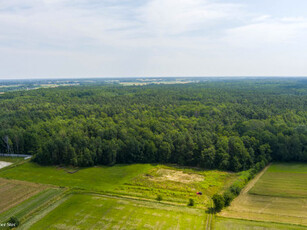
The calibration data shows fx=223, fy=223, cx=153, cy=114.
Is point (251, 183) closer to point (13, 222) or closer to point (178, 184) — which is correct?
point (178, 184)

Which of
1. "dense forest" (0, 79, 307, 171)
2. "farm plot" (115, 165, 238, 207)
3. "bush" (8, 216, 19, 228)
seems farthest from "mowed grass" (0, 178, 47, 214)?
"farm plot" (115, 165, 238, 207)

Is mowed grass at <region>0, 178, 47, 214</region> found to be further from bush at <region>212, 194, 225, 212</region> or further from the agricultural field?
the agricultural field

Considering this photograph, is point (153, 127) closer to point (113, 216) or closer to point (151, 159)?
point (151, 159)

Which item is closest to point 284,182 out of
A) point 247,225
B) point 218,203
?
point 218,203

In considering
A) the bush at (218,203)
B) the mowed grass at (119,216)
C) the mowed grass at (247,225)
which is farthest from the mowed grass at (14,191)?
the mowed grass at (247,225)

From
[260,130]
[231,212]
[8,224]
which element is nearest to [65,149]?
[8,224]

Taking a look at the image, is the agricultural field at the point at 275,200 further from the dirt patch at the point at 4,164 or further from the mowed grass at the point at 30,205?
the dirt patch at the point at 4,164
